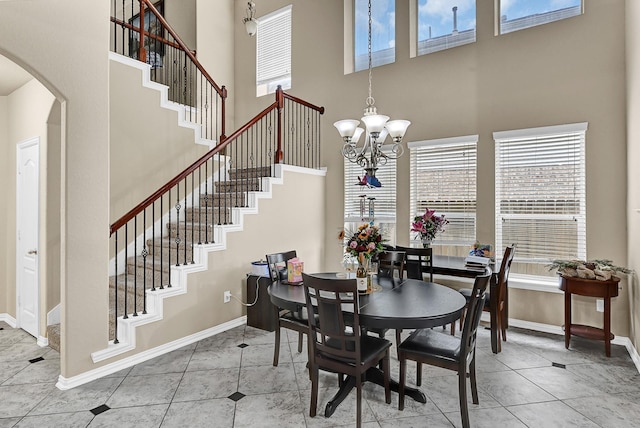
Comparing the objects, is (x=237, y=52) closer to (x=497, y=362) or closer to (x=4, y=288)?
(x=4, y=288)

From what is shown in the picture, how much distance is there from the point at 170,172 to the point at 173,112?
85 cm

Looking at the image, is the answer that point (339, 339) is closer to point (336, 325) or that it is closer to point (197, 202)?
point (336, 325)

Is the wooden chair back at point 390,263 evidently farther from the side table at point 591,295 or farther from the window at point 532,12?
the window at point 532,12

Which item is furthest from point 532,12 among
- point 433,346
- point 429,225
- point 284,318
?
point 284,318

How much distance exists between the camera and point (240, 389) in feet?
9.52

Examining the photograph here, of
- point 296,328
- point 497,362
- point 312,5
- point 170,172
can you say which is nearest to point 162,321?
point 296,328

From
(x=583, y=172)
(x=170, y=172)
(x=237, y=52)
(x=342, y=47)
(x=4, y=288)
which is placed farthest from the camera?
(x=237, y=52)

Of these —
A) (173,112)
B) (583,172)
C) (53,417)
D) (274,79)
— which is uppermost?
(274,79)

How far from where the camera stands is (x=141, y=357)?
3.41m

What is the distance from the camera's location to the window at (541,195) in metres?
3.99

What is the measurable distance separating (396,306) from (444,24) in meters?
4.17

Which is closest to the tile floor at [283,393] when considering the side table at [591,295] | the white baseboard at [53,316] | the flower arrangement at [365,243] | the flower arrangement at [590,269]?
the side table at [591,295]

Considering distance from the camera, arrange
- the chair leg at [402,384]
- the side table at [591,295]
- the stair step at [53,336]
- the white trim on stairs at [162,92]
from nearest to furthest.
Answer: the chair leg at [402,384], the side table at [591,295], the stair step at [53,336], the white trim on stairs at [162,92]

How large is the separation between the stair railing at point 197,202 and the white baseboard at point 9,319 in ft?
4.46
